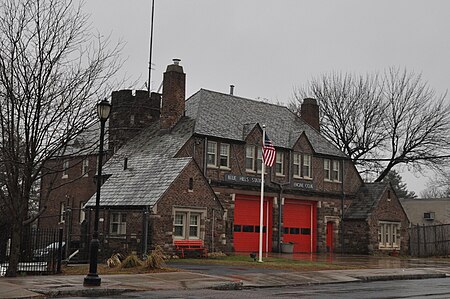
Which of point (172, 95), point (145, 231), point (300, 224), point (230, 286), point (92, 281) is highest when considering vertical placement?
point (172, 95)

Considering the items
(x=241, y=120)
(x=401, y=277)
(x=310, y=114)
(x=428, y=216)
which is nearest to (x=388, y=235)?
(x=310, y=114)

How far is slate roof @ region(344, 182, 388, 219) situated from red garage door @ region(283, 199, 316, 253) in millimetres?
2817

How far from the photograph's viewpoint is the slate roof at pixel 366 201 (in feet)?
152

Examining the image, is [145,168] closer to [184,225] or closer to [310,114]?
[184,225]

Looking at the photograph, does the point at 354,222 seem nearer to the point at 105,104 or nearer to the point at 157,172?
the point at 157,172

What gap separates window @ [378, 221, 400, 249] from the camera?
46372mm

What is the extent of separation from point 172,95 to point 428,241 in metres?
20.1

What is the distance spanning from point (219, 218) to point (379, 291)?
16.5 meters

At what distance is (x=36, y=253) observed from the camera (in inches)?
1110

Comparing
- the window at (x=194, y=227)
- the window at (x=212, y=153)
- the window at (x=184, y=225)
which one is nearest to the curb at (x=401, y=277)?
the window at (x=184, y=225)

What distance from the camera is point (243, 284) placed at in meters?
21.8

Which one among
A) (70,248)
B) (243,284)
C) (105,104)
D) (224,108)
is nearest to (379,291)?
(243,284)

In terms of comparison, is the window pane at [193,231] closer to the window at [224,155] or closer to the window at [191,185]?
the window at [191,185]

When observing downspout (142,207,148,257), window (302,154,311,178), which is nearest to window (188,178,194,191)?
downspout (142,207,148,257)
